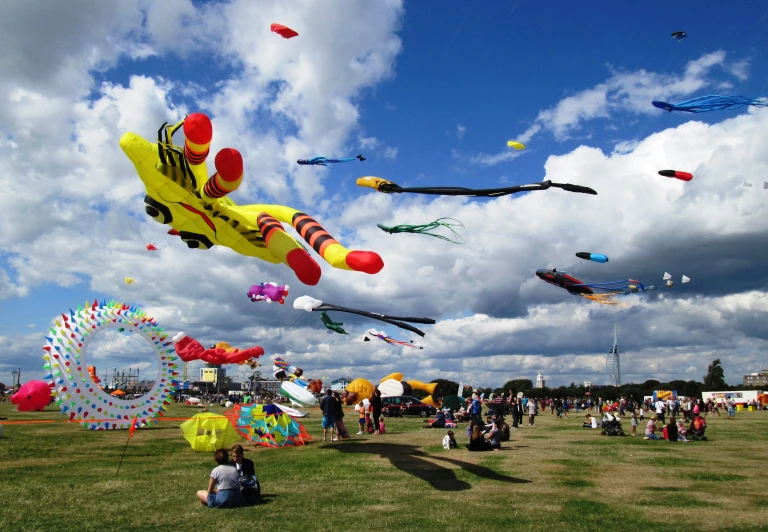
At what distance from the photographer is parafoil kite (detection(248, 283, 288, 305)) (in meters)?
19.7

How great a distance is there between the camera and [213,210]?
12.0 metres

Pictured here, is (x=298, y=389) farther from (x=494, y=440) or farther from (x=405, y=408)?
(x=494, y=440)

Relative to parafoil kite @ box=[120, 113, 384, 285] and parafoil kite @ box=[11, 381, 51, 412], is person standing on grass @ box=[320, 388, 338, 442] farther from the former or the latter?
parafoil kite @ box=[11, 381, 51, 412]

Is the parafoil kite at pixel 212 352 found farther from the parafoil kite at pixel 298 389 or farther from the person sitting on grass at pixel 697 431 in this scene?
the person sitting on grass at pixel 697 431

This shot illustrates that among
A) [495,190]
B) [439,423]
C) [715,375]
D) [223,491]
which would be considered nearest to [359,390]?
[439,423]

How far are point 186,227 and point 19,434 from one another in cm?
1312

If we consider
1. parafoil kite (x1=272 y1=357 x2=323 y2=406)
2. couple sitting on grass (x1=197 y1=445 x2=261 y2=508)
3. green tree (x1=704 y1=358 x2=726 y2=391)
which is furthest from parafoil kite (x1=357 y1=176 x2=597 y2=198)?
green tree (x1=704 y1=358 x2=726 y2=391)

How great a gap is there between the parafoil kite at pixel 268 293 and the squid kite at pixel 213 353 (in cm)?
2061

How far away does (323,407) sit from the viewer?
58.6 ft

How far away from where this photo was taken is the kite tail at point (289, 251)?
31.9ft

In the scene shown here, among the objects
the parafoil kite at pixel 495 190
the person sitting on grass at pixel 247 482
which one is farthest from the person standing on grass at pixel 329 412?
the parafoil kite at pixel 495 190

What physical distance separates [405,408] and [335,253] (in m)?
27.0

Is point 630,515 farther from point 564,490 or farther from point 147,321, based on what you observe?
point 147,321

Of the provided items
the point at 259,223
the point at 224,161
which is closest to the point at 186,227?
the point at 259,223
